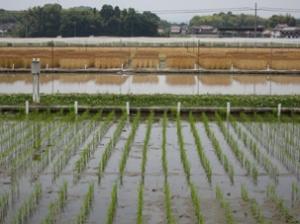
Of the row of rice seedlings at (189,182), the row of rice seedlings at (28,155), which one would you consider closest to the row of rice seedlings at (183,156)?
the row of rice seedlings at (189,182)

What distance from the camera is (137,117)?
15.2m

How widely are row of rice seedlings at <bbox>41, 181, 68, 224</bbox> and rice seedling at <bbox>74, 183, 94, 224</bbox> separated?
282 millimetres

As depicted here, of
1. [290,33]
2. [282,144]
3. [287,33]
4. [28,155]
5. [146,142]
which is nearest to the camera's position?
[28,155]

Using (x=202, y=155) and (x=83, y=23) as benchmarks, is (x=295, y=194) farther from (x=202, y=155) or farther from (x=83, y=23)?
(x=83, y=23)

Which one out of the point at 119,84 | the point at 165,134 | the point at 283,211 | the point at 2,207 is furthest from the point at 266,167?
the point at 119,84

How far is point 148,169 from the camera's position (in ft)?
33.5

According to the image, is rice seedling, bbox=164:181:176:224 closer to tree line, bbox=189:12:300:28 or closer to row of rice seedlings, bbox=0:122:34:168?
row of rice seedlings, bbox=0:122:34:168

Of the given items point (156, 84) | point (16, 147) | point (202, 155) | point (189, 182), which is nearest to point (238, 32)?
point (156, 84)

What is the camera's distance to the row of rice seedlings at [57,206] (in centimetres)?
756

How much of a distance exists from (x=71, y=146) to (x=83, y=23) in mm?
52100

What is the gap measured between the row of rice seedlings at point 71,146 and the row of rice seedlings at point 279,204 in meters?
3.37

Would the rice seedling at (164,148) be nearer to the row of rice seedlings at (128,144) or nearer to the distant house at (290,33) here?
the row of rice seedlings at (128,144)

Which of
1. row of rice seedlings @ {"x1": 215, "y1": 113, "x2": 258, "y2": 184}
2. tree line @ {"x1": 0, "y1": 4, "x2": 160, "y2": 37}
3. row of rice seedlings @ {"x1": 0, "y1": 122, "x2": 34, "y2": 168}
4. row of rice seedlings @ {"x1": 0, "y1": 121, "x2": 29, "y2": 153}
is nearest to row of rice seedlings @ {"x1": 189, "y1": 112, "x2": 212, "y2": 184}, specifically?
row of rice seedlings @ {"x1": 215, "y1": 113, "x2": 258, "y2": 184}

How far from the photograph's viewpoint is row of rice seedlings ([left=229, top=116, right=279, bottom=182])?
10.1 meters
